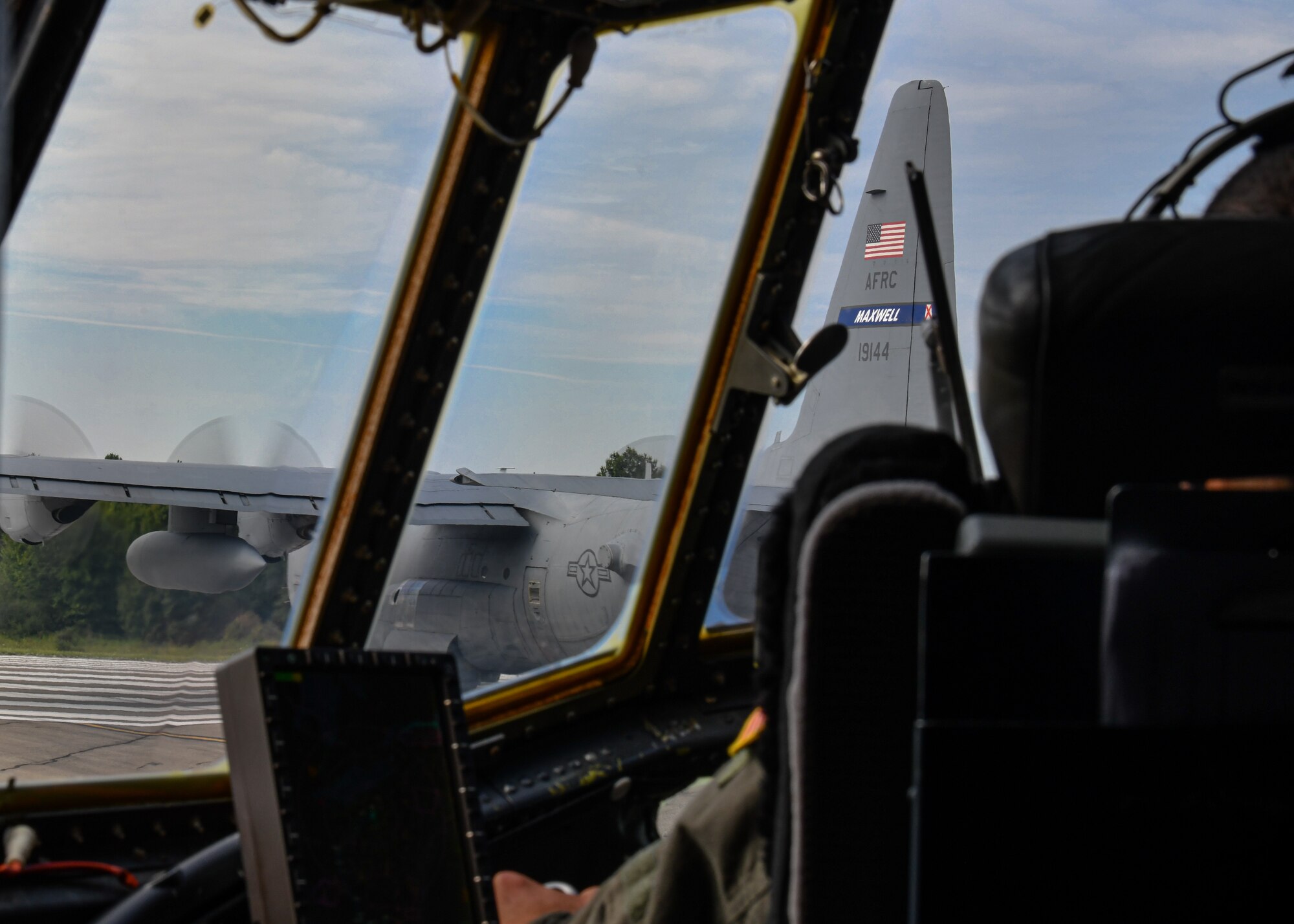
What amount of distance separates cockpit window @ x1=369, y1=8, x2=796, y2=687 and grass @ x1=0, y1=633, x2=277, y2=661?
9.2 inches

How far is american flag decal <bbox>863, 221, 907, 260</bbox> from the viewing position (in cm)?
714

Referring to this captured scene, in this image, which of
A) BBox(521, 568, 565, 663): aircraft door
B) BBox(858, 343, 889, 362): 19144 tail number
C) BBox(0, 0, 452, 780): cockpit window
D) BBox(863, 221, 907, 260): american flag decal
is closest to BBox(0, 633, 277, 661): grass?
BBox(0, 0, 452, 780): cockpit window

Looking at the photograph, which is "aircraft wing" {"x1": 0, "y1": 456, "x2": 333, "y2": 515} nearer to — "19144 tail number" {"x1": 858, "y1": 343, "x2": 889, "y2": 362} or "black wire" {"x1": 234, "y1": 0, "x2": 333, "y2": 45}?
"black wire" {"x1": 234, "y1": 0, "x2": 333, "y2": 45}

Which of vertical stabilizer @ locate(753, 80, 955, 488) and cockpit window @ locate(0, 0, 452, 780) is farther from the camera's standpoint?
vertical stabilizer @ locate(753, 80, 955, 488)

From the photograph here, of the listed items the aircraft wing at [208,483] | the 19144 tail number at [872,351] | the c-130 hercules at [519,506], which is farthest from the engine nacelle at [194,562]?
the 19144 tail number at [872,351]

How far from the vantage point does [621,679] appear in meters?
1.97

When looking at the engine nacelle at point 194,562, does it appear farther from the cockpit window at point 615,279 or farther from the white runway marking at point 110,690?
the cockpit window at point 615,279

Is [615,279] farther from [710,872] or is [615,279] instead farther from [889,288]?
[889,288]

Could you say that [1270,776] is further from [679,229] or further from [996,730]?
[679,229]

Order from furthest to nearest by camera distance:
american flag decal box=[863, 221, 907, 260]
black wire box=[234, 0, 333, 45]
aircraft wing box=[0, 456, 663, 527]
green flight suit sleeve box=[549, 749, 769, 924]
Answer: american flag decal box=[863, 221, 907, 260] → aircraft wing box=[0, 456, 663, 527] → black wire box=[234, 0, 333, 45] → green flight suit sleeve box=[549, 749, 769, 924]

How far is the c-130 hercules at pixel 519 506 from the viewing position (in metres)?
1.73

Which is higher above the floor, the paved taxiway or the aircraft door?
the paved taxiway

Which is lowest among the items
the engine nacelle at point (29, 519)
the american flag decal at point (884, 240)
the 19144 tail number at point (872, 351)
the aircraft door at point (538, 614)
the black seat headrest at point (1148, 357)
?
the aircraft door at point (538, 614)

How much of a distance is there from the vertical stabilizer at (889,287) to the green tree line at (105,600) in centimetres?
495
